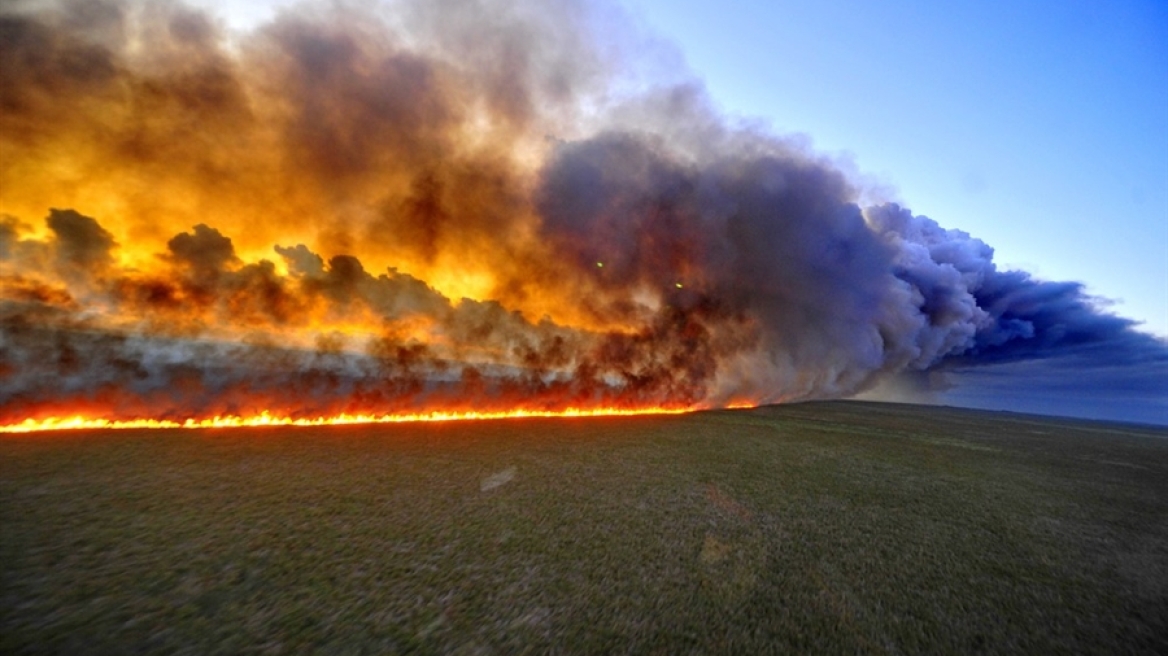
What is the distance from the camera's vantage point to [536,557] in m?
6.54

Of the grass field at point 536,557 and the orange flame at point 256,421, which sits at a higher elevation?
the orange flame at point 256,421

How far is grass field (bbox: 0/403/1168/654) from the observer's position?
4672 mm

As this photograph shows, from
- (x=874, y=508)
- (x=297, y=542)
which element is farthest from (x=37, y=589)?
(x=874, y=508)

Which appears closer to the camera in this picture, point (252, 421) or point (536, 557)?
point (536, 557)

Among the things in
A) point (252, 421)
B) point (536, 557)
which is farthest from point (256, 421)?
point (536, 557)

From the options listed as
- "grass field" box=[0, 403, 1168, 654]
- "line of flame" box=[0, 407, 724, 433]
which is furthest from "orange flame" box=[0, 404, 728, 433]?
"grass field" box=[0, 403, 1168, 654]

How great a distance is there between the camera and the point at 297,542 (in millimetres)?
6660

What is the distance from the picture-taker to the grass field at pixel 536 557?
15.3 ft

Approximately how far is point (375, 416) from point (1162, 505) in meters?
30.6

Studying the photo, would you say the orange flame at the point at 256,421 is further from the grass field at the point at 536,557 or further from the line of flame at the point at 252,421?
the grass field at the point at 536,557

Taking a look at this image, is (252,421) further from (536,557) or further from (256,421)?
(536,557)

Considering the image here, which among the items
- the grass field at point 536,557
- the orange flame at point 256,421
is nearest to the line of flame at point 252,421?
the orange flame at point 256,421

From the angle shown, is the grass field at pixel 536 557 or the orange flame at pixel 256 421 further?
the orange flame at pixel 256 421

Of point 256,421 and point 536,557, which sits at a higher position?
point 256,421
